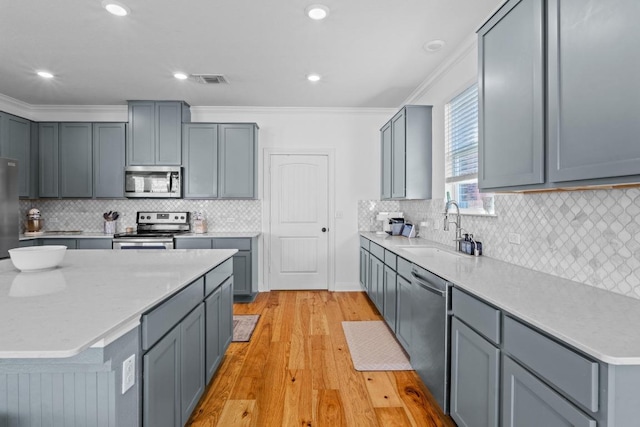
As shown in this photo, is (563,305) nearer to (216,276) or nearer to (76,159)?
(216,276)

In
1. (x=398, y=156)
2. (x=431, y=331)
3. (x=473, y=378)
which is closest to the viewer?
(x=473, y=378)

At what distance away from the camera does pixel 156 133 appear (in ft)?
14.3

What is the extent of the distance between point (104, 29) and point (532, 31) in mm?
3020

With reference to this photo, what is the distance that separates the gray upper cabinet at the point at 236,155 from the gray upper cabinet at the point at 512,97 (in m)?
3.09

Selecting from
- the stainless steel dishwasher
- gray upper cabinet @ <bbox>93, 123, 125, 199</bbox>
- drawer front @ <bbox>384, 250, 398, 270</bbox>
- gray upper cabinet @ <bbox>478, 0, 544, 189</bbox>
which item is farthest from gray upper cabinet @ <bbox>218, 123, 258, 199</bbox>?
gray upper cabinet @ <bbox>478, 0, 544, 189</bbox>

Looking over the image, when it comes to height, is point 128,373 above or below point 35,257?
below

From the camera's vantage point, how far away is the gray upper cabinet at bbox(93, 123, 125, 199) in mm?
4422

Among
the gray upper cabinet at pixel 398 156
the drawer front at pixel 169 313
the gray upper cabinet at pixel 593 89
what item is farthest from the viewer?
the gray upper cabinet at pixel 398 156

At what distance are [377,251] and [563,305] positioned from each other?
7.68 feet

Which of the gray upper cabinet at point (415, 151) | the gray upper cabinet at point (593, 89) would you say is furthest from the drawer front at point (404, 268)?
the gray upper cabinet at point (593, 89)

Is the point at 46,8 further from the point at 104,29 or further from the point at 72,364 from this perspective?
the point at 72,364

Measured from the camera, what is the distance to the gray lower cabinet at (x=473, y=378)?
1397 millimetres

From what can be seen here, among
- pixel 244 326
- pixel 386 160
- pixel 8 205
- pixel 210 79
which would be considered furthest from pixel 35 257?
pixel 386 160

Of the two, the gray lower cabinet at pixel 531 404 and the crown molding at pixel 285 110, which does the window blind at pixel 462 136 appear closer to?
the crown molding at pixel 285 110
